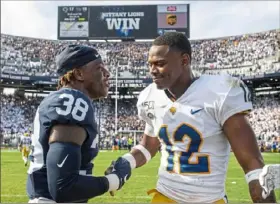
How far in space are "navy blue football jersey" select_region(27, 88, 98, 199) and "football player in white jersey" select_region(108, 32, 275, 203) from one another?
73 cm

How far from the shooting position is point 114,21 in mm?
51000

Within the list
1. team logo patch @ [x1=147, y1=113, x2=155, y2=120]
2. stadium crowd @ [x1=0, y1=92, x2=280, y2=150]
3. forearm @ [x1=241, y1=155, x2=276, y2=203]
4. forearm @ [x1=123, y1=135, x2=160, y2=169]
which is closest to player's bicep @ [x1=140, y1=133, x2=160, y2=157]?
forearm @ [x1=123, y1=135, x2=160, y2=169]

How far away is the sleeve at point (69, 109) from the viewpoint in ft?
8.71

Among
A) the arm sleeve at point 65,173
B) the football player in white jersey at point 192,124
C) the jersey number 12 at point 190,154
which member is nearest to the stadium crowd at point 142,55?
the football player in white jersey at point 192,124

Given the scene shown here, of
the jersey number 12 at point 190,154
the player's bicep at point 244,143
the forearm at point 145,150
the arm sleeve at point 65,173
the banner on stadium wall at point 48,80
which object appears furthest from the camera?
→ the banner on stadium wall at point 48,80

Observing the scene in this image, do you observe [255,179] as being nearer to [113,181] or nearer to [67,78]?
[113,181]

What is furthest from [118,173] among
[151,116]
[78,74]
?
[78,74]

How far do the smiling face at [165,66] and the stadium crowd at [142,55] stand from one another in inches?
1720

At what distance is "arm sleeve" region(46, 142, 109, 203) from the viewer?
259 cm

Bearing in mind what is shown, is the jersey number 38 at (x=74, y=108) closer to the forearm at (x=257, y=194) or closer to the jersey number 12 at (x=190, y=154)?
the jersey number 12 at (x=190, y=154)

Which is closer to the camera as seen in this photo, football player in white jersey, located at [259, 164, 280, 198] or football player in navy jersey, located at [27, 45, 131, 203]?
football player in white jersey, located at [259, 164, 280, 198]

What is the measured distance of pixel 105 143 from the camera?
41812 millimetres

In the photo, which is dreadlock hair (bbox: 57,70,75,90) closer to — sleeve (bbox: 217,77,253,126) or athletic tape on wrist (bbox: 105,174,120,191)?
athletic tape on wrist (bbox: 105,174,120,191)

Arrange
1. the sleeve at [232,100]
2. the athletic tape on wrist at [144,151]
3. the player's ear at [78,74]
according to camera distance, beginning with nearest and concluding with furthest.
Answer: the sleeve at [232,100] → the player's ear at [78,74] → the athletic tape on wrist at [144,151]
